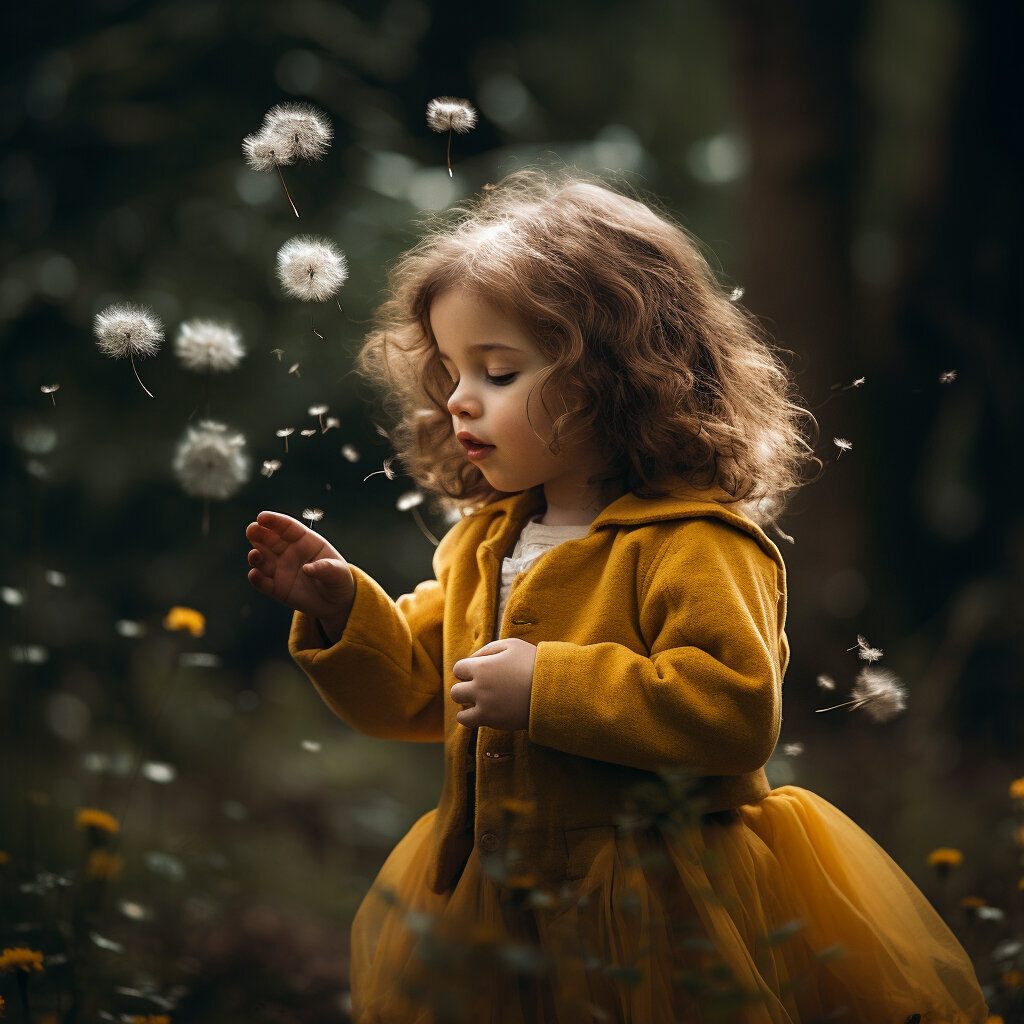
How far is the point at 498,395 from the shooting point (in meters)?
1.26

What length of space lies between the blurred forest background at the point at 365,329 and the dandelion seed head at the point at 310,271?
85cm

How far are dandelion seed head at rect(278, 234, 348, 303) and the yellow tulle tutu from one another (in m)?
0.79

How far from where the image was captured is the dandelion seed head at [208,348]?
1439 millimetres

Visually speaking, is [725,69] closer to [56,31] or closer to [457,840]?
[56,31]

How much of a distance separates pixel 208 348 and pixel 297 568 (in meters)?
0.40

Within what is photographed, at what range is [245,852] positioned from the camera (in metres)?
2.16

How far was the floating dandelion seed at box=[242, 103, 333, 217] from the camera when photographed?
4.19 ft

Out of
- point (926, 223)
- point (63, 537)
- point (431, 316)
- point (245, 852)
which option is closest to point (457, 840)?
point (431, 316)

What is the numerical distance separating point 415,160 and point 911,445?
1.58 meters

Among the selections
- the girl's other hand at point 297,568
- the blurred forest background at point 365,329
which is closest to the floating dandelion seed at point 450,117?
the girl's other hand at point 297,568

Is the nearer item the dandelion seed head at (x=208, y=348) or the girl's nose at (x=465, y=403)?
the girl's nose at (x=465, y=403)

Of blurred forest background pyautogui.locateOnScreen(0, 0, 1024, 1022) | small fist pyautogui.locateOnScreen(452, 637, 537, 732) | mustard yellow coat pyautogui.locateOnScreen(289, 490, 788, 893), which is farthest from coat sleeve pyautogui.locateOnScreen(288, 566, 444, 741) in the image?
blurred forest background pyautogui.locateOnScreen(0, 0, 1024, 1022)

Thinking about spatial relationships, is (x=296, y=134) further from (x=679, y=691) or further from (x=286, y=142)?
(x=679, y=691)

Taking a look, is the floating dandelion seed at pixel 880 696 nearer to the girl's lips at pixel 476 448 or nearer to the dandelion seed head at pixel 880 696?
the dandelion seed head at pixel 880 696
